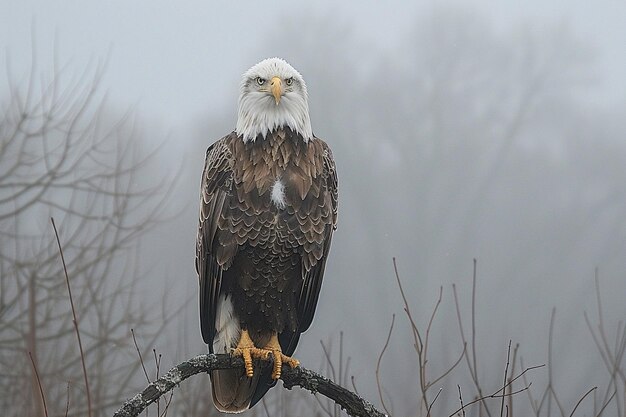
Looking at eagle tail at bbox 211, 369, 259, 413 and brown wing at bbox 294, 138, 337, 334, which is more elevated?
brown wing at bbox 294, 138, 337, 334

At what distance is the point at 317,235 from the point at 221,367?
457 mm

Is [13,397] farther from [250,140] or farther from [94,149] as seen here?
[250,140]

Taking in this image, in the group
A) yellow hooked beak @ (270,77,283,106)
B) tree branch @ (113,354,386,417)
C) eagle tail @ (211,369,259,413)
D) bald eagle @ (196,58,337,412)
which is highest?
yellow hooked beak @ (270,77,283,106)

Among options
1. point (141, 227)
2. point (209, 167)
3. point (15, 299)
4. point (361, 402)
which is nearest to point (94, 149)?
point (141, 227)

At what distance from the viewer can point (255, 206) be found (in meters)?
1.93

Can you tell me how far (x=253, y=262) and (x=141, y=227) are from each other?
2669 mm

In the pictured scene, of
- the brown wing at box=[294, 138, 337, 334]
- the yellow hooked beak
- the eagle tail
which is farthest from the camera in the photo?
the eagle tail

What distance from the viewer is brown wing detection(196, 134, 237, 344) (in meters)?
1.99

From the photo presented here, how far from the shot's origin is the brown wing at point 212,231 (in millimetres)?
1987

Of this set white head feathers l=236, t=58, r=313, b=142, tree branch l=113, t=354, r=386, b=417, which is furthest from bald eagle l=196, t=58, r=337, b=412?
tree branch l=113, t=354, r=386, b=417

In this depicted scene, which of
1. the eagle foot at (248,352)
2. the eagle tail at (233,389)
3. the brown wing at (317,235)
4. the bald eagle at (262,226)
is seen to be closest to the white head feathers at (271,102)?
the bald eagle at (262,226)

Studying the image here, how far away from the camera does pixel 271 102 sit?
197 cm

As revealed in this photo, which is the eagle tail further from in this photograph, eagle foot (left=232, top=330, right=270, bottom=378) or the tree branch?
the tree branch

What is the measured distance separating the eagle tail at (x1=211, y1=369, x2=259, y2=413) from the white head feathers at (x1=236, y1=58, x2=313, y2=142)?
2.18 feet
